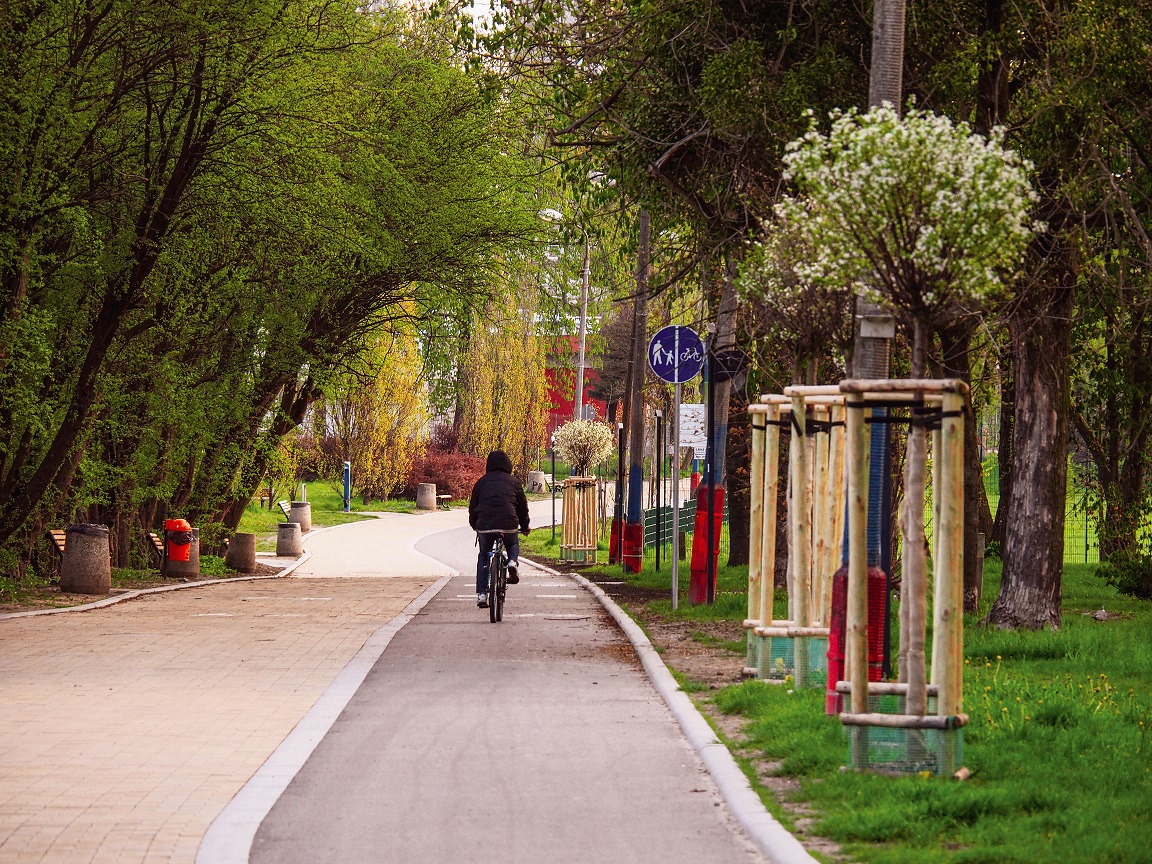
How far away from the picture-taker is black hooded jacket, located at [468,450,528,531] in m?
16.5

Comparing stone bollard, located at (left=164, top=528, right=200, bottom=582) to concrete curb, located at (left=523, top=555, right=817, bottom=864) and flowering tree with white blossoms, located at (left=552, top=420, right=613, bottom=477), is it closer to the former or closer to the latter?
flowering tree with white blossoms, located at (left=552, top=420, right=613, bottom=477)

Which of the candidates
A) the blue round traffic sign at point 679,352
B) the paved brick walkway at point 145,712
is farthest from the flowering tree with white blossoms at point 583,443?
the blue round traffic sign at point 679,352

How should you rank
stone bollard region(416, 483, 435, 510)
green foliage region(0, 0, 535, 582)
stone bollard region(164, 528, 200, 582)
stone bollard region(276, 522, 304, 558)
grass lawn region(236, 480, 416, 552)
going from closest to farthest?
1. green foliage region(0, 0, 535, 582)
2. stone bollard region(164, 528, 200, 582)
3. stone bollard region(276, 522, 304, 558)
4. grass lawn region(236, 480, 416, 552)
5. stone bollard region(416, 483, 435, 510)

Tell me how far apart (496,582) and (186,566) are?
11.3 meters

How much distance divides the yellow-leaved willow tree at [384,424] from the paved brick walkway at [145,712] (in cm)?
3426

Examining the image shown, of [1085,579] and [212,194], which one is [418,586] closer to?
[212,194]

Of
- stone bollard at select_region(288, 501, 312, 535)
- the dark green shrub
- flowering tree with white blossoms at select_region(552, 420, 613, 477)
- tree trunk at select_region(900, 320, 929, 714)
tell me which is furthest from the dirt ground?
stone bollard at select_region(288, 501, 312, 535)

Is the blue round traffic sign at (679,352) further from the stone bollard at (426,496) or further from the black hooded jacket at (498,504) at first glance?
the stone bollard at (426,496)

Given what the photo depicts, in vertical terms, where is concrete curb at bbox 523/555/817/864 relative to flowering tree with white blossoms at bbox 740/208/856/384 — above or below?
below

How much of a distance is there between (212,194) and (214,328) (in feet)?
19.1

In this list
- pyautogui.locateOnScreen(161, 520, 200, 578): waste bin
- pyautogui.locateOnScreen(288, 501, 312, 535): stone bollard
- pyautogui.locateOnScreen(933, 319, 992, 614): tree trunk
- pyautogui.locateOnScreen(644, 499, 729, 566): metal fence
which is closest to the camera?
pyautogui.locateOnScreen(933, 319, 992, 614): tree trunk

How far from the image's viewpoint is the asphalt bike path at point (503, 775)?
21.1 feet

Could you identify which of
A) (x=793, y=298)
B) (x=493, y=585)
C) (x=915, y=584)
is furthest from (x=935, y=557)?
(x=493, y=585)

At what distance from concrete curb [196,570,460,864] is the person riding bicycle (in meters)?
3.60
